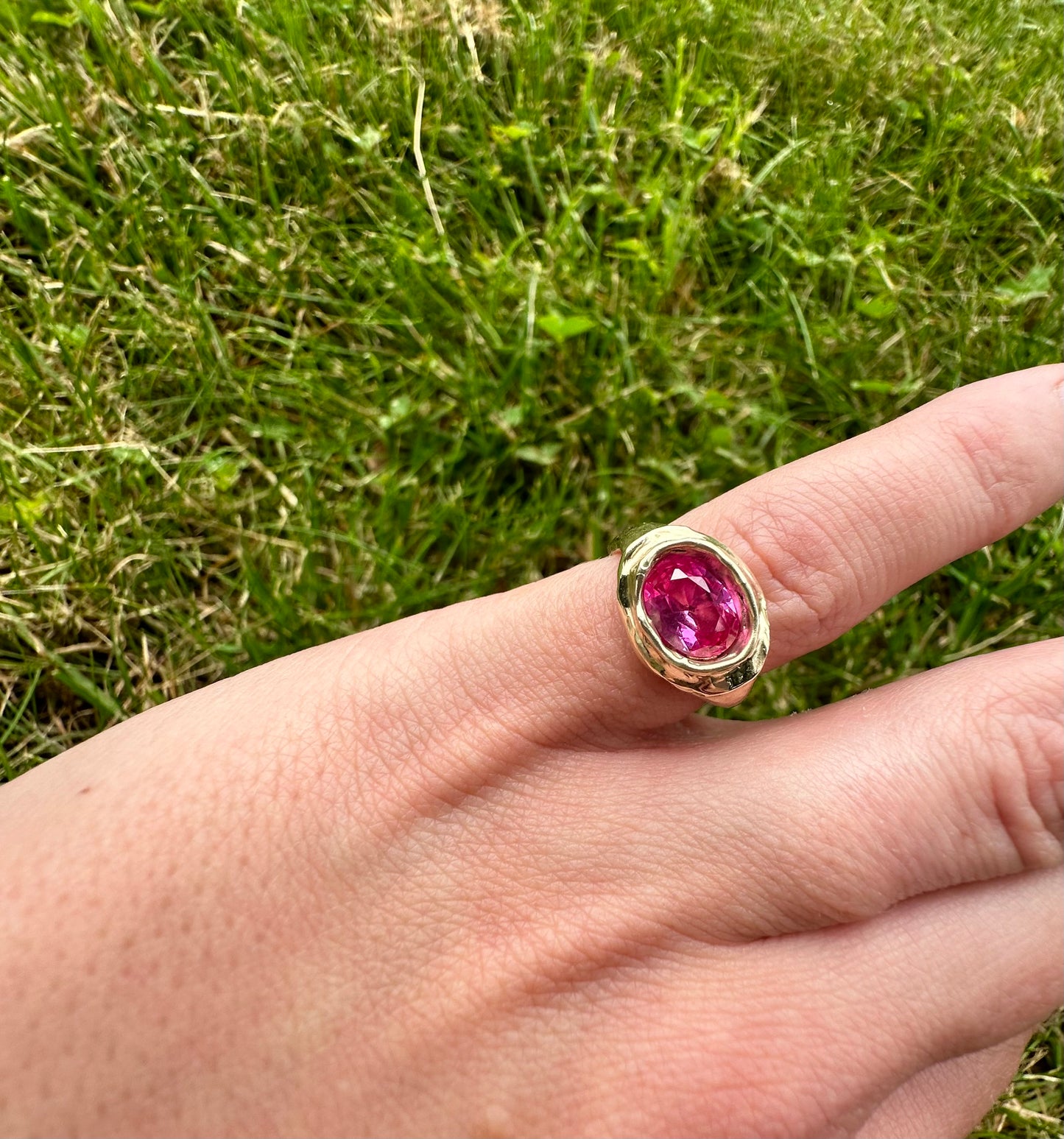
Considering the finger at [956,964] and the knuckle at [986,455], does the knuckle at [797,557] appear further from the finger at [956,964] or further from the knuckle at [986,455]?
the finger at [956,964]

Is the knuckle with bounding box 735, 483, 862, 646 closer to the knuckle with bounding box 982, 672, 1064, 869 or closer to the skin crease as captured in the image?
the skin crease

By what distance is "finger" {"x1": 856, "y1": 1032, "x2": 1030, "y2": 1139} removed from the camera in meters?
1.46

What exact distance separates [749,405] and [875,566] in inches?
27.3

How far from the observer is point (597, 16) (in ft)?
7.95

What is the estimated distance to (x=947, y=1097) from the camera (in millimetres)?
1512

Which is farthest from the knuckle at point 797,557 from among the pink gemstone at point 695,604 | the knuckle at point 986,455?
the knuckle at point 986,455

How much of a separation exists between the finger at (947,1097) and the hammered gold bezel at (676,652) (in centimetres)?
74

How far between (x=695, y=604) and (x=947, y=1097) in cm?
97

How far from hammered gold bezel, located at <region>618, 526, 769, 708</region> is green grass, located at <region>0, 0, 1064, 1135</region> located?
527 millimetres

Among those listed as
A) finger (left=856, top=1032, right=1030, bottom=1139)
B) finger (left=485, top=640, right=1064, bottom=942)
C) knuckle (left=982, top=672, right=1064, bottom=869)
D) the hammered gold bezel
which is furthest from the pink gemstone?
finger (left=856, top=1032, right=1030, bottom=1139)

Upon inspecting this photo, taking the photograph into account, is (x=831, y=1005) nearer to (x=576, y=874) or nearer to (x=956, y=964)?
(x=956, y=964)

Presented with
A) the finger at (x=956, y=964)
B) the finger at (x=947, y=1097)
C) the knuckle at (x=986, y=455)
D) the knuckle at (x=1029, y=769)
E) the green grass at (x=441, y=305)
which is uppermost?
the green grass at (x=441, y=305)

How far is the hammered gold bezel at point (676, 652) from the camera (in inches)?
54.4

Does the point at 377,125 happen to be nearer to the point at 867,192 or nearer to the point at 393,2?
the point at 393,2
